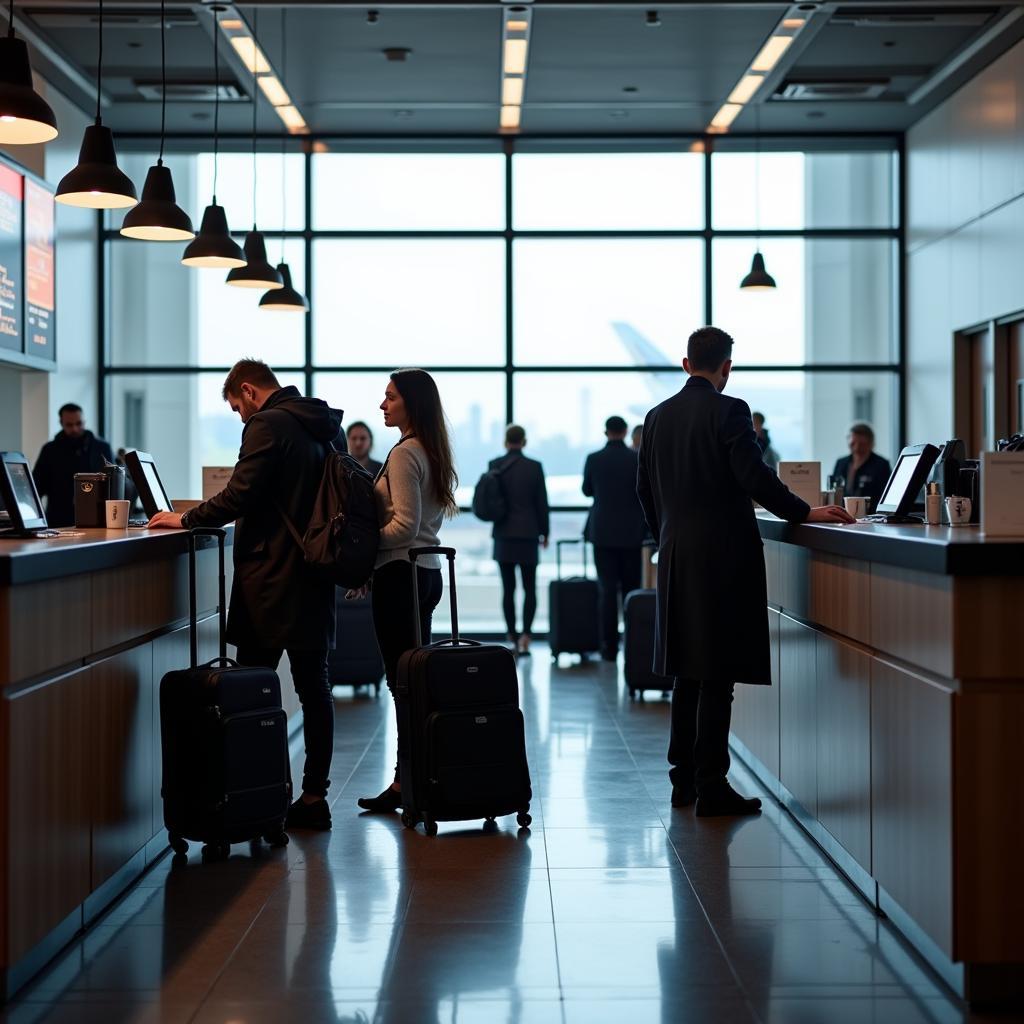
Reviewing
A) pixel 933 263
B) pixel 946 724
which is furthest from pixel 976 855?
pixel 933 263

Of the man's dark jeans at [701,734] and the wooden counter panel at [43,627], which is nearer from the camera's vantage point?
the wooden counter panel at [43,627]

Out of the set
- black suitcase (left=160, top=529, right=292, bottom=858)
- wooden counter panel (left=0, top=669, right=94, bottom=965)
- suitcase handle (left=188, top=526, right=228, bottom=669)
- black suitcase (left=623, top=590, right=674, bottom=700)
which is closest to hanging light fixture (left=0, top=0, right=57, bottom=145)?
suitcase handle (left=188, top=526, right=228, bottom=669)

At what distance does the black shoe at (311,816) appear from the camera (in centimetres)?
429

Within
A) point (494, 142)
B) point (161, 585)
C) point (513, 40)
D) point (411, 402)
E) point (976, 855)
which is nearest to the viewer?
point (976, 855)

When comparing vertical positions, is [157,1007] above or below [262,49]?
below

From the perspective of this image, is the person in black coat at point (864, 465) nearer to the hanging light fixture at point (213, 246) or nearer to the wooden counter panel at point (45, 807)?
the hanging light fixture at point (213, 246)

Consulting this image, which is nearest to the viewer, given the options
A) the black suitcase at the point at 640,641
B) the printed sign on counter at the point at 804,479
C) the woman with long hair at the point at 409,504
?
the woman with long hair at the point at 409,504

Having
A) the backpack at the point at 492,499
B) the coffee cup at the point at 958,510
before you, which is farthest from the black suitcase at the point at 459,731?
the backpack at the point at 492,499

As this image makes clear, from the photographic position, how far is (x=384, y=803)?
14.9 feet

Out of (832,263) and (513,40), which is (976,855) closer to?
(513,40)

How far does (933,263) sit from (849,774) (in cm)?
696

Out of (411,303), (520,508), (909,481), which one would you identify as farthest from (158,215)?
(411,303)

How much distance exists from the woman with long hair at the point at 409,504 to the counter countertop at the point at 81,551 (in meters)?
0.64

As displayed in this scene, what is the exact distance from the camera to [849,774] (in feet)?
11.8
